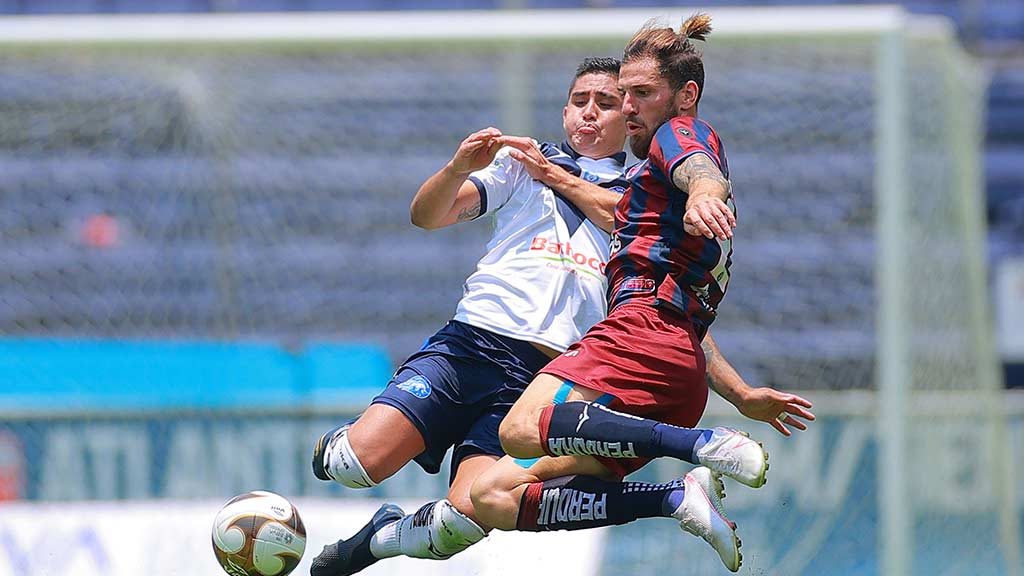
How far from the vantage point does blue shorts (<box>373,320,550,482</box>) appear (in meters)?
5.70

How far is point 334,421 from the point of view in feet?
31.8

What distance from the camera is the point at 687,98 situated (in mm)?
5219

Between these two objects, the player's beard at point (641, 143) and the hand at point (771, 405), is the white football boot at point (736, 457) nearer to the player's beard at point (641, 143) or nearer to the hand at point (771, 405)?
the hand at point (771, 405)

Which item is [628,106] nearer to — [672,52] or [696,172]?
[672,52]

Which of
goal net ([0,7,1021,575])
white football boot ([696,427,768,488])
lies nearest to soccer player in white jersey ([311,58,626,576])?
white football boot ([696,427,768,488])

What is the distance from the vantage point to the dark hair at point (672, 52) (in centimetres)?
514

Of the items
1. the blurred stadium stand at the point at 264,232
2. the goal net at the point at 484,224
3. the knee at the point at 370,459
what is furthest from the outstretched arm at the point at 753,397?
the blurred stadium stand at the point at 264,232

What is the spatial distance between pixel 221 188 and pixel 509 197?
215 inches

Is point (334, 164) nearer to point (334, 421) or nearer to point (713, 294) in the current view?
point (334, 421)

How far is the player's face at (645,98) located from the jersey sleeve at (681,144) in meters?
0.08

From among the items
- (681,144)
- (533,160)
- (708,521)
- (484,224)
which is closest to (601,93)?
(533,160)

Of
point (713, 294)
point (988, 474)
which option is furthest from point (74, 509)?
point (988, 474)

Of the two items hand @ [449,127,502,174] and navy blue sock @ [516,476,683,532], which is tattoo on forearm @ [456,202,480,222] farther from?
navy blue sock @ [516,476,683,532]

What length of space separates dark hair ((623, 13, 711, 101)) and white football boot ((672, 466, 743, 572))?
1390 mm
